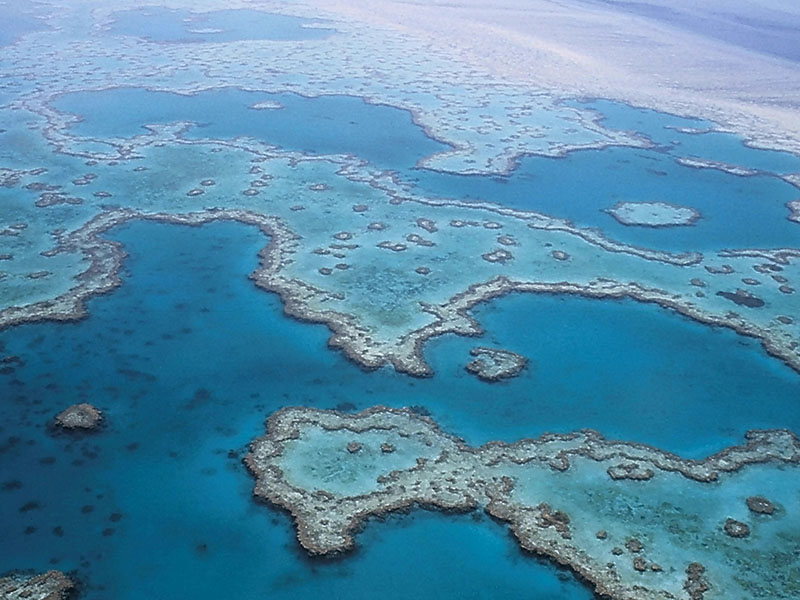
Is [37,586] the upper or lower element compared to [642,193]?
lower

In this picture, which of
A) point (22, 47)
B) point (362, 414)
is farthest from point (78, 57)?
point (362, 414)

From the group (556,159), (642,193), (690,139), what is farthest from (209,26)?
(642,193)

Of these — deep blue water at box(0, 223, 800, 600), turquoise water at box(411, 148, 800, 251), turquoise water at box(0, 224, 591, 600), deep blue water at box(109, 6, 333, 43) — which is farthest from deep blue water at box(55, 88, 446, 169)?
deep blue water at box(109, 6, 333, 43)

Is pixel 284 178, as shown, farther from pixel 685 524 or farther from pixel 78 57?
pixel 78 57

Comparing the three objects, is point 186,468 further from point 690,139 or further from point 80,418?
point 690,139

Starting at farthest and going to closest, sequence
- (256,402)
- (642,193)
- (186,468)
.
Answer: (642,193)
(256,402)
(186,468)

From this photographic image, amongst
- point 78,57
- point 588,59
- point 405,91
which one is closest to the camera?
point 405,91

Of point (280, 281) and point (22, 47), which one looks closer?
point (280, 281)
